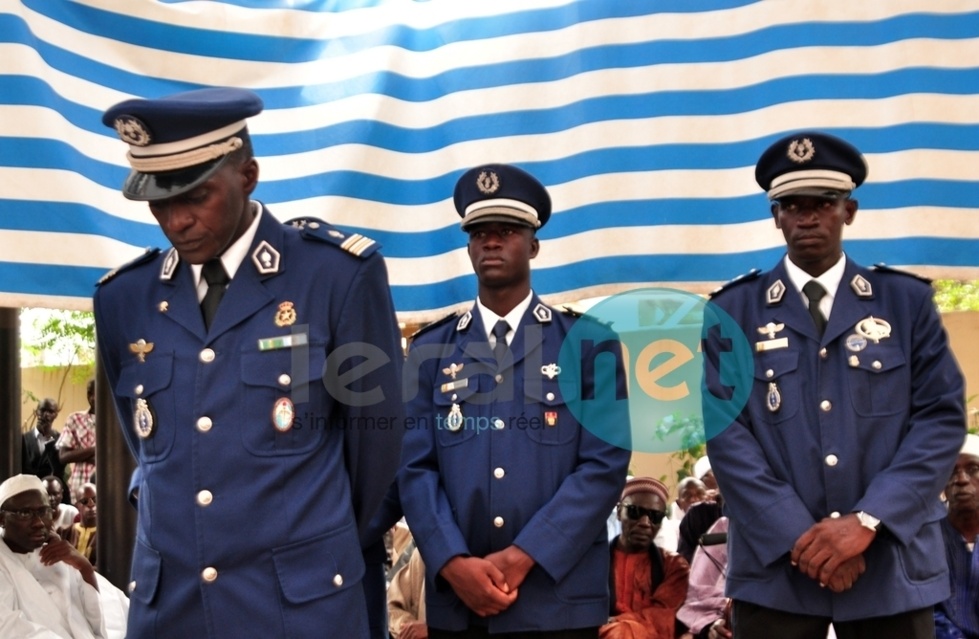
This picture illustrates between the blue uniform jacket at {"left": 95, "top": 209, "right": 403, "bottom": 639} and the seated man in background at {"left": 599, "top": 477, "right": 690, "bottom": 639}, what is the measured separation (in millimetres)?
2400

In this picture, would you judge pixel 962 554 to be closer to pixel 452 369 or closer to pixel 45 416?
pixel 452 369

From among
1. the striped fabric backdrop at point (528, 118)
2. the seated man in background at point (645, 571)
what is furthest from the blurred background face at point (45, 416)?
the seated man in background at point (645, 571)

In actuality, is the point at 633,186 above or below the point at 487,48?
below

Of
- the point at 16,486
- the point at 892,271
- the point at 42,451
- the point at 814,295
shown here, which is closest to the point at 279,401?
the point at 814,295

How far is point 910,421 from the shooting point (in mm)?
3816

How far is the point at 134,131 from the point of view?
290 cm

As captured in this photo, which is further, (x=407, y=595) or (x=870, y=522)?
(x=407, y=595)

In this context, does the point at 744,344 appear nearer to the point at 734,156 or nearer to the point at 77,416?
the point at 734,156

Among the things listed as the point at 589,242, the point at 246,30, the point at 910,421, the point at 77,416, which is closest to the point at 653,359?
the point at 589,242

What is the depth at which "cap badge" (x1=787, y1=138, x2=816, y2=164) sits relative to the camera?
158 inches

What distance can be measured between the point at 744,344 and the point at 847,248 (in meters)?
0.88

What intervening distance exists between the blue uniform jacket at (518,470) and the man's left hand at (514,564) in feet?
0.09

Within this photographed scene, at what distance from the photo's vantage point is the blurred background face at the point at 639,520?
5.36 metres

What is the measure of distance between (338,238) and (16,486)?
4.01 m
